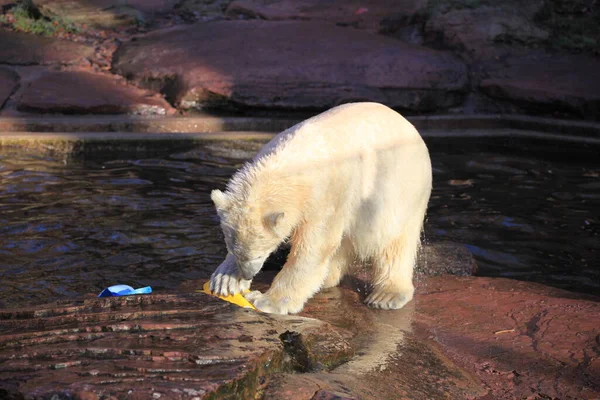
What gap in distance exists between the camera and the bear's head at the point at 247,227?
335 centimetres

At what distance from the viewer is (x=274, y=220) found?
330 centimetres

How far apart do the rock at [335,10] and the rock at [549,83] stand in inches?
64.2

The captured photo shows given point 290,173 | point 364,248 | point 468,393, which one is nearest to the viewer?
point 468,393

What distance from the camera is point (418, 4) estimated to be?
10609 millimetres

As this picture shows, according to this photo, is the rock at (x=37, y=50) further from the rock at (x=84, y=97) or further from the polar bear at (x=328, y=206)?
the polar bear at (x=328, y=206)

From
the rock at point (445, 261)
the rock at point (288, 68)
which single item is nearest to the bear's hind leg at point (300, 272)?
the rock at point (445, 261)

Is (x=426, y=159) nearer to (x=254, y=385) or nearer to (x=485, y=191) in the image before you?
(x=254, y=385)

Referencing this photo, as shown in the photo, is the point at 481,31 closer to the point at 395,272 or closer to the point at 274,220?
the point at 395,272

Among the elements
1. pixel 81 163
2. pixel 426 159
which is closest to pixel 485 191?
pixel 426 159

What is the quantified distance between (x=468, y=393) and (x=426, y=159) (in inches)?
60.3

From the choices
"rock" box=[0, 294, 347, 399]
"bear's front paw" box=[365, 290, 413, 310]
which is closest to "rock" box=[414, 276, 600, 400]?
"bear's front paw" box=[365, 290, 413, 310]

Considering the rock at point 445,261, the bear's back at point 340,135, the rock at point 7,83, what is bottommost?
the rock at point 445,261

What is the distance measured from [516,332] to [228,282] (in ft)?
4.39

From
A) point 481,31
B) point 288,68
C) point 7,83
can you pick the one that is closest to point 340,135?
point 288,68
